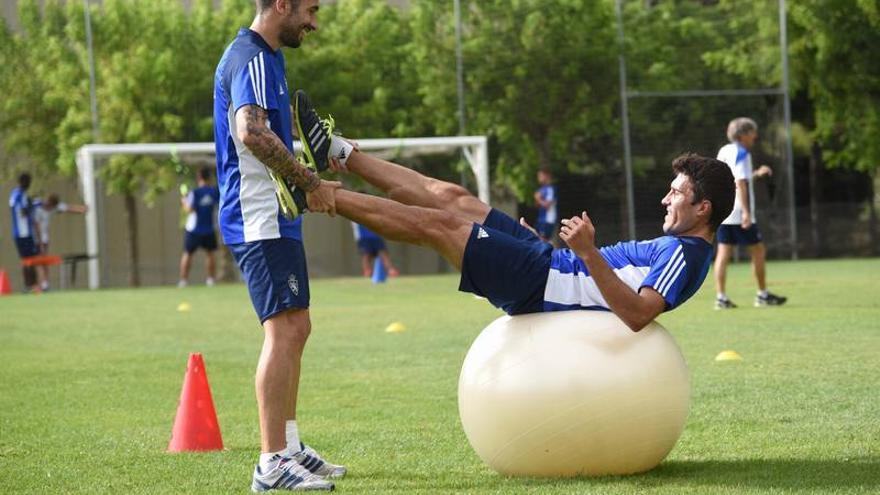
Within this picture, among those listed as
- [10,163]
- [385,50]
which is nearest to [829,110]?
[385,50]

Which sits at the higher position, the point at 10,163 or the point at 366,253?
the point at 10,163

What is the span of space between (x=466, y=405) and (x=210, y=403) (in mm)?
1851

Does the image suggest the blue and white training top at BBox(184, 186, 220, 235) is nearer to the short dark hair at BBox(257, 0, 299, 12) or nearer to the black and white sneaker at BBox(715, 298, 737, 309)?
the black and white sneaker at BBox(715, 298, 737, 309)

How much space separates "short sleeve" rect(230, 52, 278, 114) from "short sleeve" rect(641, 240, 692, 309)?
184 centimetres

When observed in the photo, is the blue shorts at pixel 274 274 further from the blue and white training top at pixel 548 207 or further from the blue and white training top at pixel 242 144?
the blue and white training top at pixel 548 207

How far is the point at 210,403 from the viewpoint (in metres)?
7.68

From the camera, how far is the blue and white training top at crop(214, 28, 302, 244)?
6293 millimetres

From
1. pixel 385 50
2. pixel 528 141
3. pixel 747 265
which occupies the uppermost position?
pixel 385 50

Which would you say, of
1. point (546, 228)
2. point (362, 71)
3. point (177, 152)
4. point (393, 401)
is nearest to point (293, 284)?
point (393, 401)

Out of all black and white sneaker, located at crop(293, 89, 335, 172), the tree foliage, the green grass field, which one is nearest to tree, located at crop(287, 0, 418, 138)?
the tree foliage

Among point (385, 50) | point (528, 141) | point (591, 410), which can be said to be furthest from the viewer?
point (385, 50)

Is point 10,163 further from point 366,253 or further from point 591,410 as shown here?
point 591,410

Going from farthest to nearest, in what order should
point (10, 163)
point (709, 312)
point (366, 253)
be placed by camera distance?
point (10, 163)
point (366, 253)
point (709, 312)

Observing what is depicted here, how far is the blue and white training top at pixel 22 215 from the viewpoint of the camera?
88.8ft
